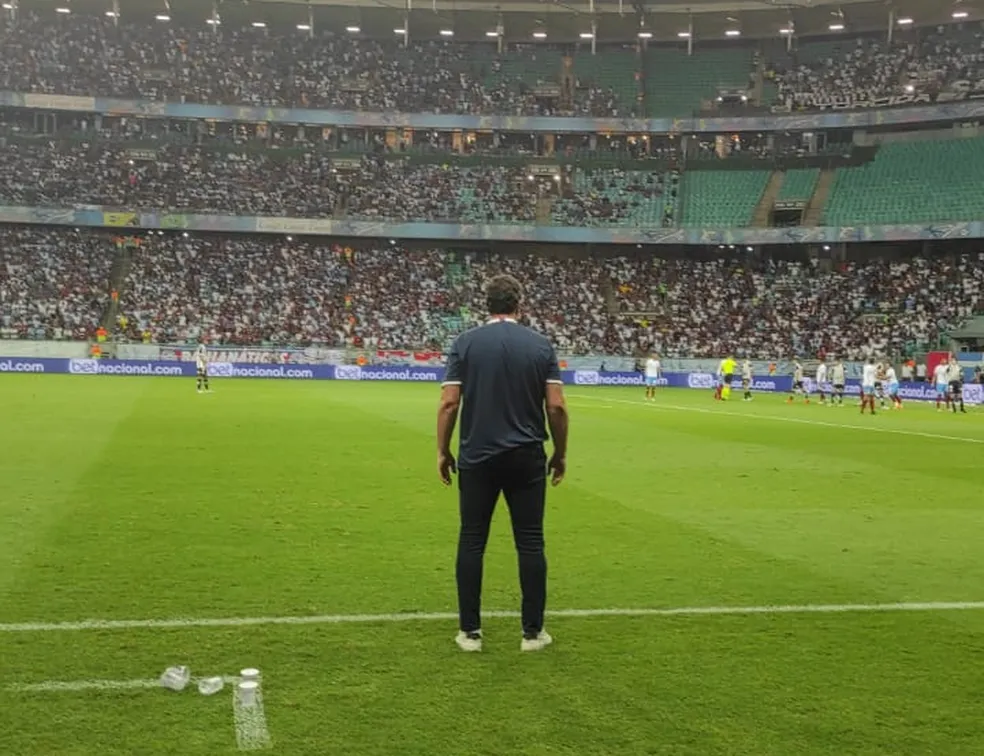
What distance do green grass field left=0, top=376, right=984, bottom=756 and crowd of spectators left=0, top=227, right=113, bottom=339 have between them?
40825 mm

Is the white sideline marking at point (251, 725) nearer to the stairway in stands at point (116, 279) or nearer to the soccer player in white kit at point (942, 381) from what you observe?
the soccer player in white kit at point (942, 381)

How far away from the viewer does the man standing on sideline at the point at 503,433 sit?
6223mm

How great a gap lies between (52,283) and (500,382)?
57625mm

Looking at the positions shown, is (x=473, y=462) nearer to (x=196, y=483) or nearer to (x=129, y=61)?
(x=196, y=483)

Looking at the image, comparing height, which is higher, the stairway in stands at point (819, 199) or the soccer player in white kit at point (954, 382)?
the stairway in stands at point (819, 199)

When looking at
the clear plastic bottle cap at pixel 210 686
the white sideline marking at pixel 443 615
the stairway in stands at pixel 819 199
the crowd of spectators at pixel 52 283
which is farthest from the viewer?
the stairway in stands at pixel 819 199

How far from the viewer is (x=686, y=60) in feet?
232

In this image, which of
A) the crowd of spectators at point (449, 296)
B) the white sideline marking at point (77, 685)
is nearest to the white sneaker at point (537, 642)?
the white sideline marking at point (77, 685)

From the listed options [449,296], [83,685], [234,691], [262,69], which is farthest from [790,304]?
[83,685]

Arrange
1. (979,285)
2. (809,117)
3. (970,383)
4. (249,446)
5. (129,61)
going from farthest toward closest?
1. (129,61)
2. (809,117)
3. (979,285)
4. (970,383)
5. (249,446)

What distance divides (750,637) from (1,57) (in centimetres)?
7084

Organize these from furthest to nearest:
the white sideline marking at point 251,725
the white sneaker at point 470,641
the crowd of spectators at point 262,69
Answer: the crowd of spectators at point 262,69 < the white sneaker at point 470,641 < the white sideline marking at point 251,725

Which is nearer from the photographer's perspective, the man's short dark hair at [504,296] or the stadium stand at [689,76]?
the man's short dark hair at [504,296]

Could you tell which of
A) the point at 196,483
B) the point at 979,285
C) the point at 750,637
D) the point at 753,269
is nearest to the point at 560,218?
the point at 753,269
